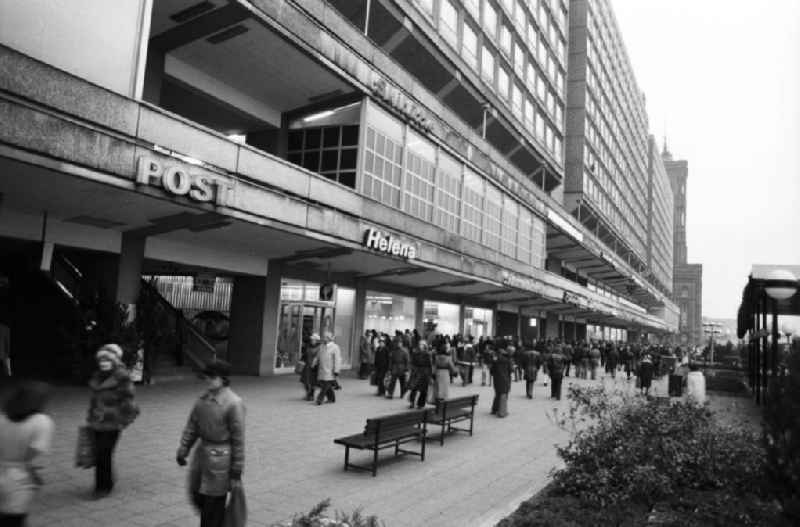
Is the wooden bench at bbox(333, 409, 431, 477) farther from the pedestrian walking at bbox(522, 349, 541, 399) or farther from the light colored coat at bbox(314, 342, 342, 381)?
the pedestrian walking at bbox(522, 349, 541, 399)

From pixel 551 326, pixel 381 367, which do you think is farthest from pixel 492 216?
pixel 551 326

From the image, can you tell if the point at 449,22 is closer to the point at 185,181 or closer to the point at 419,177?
the point at 419,177

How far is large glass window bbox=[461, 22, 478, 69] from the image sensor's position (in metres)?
27.7

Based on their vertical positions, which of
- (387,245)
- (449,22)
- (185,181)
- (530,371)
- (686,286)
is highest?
(686,286)

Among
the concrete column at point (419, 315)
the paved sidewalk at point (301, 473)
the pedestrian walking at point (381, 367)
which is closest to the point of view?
the paved sidewalk at point (301, 473)

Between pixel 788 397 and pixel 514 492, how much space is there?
461 cm

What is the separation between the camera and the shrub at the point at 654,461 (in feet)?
21.1

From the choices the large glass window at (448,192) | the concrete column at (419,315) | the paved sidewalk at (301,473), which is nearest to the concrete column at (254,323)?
the paved sidewalk at (301,473)

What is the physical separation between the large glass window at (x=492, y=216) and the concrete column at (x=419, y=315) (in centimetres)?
424

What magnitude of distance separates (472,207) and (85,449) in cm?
2240

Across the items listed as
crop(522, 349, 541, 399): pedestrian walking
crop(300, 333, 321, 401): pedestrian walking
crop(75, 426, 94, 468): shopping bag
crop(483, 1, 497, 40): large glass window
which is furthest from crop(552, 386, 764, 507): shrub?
crop(483, 1, 497, 40): large glass window

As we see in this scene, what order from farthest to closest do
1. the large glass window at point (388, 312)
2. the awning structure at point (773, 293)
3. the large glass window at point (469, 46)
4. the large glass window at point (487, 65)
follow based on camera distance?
the large glass window at point (487, 65) < the large glass window at point (469, 46) < the large glass window at point (388, 312) < the awning structure at point (773, 293)

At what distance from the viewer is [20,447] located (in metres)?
4.11

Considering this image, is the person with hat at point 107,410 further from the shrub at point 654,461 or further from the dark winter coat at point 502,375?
the dark winter coat at point 502,375
